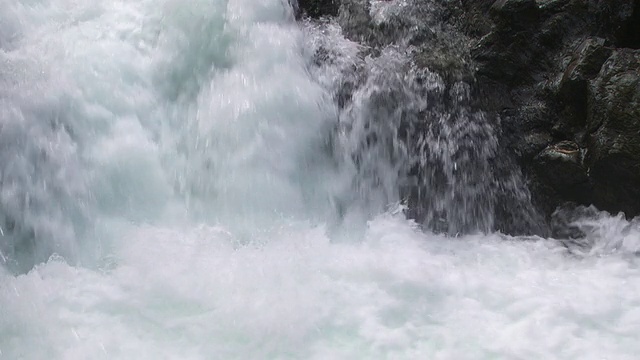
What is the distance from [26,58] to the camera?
5484 mm

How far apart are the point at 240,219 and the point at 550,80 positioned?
291 cm

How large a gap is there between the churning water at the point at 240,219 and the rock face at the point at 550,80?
0.25m

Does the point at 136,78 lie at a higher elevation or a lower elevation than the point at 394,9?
lower

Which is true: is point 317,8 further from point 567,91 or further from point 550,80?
point 567,91

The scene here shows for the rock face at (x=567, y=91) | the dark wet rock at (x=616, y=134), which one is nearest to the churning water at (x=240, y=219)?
the dark wet rock at (x=616, y=134)

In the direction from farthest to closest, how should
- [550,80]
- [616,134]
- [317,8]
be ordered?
[317,8] → [550,80] → [616,134]

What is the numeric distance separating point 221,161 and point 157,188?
1.87ft

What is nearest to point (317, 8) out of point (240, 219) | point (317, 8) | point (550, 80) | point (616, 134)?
point (317, 8)

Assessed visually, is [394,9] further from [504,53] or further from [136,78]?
[136,78]

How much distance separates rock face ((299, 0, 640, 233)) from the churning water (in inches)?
9.7

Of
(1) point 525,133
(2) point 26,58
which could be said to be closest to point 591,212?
(1) point 525,133

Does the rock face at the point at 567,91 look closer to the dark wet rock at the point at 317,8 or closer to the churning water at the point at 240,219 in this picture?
the churning water at the point at 240,219

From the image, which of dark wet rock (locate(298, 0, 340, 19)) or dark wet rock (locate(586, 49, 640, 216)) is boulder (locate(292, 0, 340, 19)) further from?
dark wet rock (locate(586, 49, 640, 216))

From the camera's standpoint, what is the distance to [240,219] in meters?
5.02
